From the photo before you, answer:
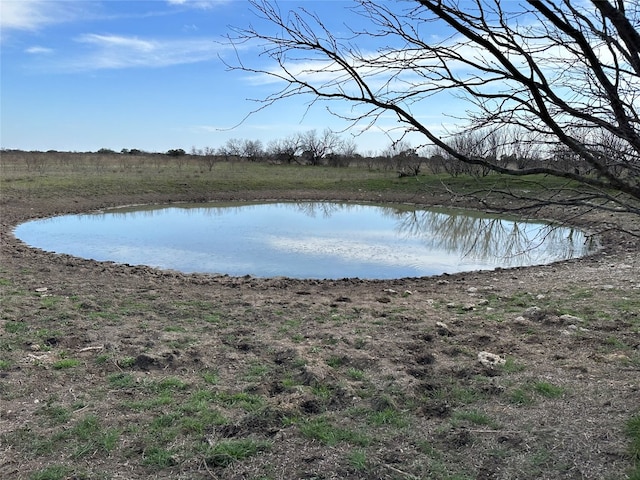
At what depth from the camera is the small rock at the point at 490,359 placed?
4.57 metres

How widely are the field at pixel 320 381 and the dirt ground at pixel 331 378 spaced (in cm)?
2

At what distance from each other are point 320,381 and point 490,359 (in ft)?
5.47

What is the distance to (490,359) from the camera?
467 centimetres

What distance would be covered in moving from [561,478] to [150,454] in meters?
2.50

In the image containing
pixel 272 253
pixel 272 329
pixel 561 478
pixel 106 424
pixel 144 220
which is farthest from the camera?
pixel 144 220

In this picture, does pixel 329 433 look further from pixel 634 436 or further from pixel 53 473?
pixel 634 436

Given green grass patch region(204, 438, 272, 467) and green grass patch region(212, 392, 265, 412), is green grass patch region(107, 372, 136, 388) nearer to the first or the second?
green grass patch region(212, 392, 265, 412)

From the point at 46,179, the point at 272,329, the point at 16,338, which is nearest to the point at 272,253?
the point at 272,329

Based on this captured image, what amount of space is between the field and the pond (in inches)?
93.7

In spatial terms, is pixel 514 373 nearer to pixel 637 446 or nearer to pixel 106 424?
pixel 637 446

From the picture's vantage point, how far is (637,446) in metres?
2.95

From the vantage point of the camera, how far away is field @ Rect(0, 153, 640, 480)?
309 cm

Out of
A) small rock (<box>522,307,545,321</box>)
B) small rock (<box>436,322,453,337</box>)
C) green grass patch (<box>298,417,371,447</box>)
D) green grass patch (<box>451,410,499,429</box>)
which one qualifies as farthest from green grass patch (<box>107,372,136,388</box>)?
small rock (<box>522,307,545,321</box>)

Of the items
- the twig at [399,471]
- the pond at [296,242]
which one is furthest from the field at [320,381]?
the pond at [296,242]
